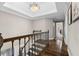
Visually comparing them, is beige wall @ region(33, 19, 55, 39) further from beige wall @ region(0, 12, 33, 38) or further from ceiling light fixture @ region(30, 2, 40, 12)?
ceiling light fixture @ region(30, 2, 40, 12)

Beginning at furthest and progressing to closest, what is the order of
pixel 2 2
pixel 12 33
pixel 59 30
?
pixel 59 30, pixel 12 33, pixel 2 2

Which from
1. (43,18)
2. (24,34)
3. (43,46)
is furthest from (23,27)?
(43,46)

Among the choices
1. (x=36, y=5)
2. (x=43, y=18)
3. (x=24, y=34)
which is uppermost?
(x=36, y=5)

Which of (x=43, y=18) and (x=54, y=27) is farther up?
(x=43, y=18)

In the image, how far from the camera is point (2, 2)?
4.86ft

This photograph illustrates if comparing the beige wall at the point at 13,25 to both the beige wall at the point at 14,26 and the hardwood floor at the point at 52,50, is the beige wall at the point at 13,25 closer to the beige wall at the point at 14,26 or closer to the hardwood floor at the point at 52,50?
the beige wall at the point at 14,26

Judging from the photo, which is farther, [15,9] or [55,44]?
[55,44]

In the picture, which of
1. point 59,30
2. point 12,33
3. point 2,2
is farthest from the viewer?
point 59,30

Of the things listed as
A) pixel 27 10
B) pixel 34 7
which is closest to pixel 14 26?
pixel 27 10

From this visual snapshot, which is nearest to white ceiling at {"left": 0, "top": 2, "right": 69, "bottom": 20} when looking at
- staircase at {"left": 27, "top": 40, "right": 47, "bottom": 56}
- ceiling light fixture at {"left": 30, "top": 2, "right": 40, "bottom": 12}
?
ceiling light fixture at {"left": 30, "top": 2, "right": 40, "bottom": 12}

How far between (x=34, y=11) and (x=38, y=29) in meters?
0.34

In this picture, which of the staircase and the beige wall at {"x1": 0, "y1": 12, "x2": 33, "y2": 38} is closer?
the beige wall at {"x1": 0, "y1": 12, "x2": 33, "y2": 38}

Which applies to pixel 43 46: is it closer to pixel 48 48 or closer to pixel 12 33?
pixel 48 48

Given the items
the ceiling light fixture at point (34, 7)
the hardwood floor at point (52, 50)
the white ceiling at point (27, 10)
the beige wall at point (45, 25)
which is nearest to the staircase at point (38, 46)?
the hardwood floor at point (52, 50)
